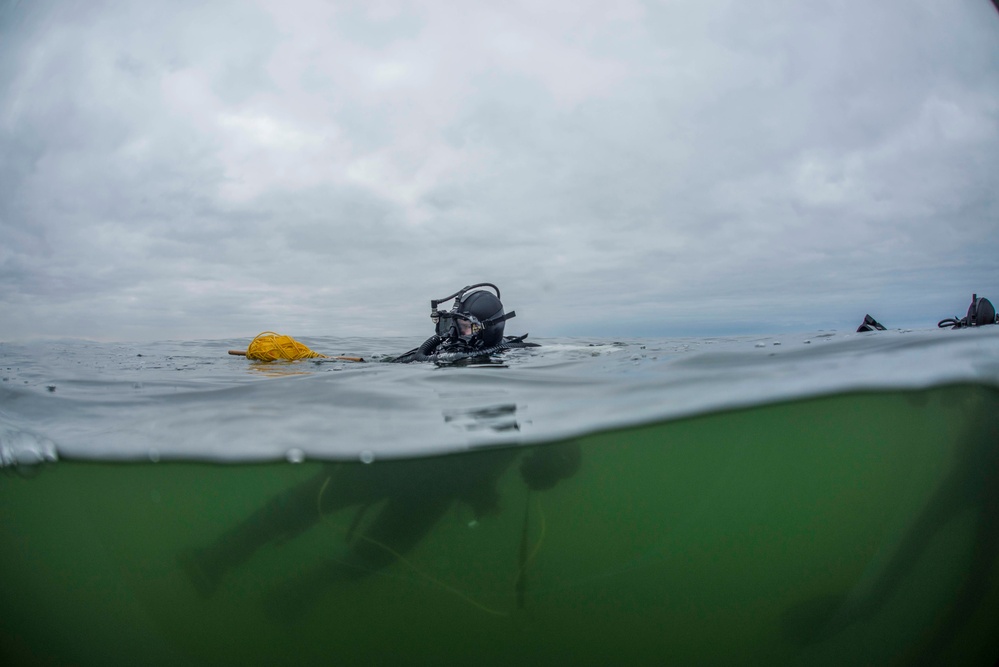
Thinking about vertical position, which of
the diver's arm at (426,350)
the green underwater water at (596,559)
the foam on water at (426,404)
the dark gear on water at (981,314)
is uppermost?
the dark gear on water at (981,314)

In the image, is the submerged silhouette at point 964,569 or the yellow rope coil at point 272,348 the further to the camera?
the yellow rope coil at point 272,348

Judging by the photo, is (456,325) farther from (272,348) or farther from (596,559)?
(596,559)

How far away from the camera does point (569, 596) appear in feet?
16.9

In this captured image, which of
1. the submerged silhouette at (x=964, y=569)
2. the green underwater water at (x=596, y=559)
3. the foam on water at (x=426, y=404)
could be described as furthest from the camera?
the foam on water at (x=426, y=404)

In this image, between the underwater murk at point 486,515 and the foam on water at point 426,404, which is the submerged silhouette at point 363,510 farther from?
the foam on water at point 426,404

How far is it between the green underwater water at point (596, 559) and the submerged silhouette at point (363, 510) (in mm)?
81

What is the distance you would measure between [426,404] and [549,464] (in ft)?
5.72

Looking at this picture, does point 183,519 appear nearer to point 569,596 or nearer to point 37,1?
point 569,596

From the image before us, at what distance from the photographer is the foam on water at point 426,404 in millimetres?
4879

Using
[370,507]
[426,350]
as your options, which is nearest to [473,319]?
[426,350]

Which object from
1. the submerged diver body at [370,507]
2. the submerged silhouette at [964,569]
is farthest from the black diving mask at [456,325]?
the submerged silhouette at [964,569]

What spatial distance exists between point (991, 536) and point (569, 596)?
3472 mm

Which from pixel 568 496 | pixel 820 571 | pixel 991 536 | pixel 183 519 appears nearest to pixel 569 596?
pixel 568 496

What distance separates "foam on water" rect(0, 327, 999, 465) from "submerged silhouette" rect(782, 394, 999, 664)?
0.98 meters
